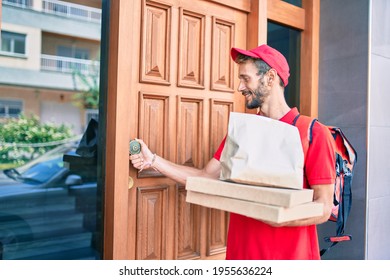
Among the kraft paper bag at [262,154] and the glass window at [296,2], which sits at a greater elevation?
the glass window at [296,2]

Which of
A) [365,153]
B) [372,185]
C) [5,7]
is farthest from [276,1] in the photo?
[5,7]

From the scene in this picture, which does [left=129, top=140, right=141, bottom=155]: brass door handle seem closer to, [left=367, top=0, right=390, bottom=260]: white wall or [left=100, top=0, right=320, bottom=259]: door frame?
[left=100, top=0, right=320, bottom=259]: door frame

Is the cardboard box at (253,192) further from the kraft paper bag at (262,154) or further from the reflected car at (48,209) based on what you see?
the reflected car at (48,209)

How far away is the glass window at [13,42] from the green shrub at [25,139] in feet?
2.99

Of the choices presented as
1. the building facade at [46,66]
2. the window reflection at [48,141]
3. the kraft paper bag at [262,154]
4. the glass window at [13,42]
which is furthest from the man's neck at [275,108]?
the glass window at [13,42]

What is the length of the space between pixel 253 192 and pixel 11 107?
4788 mm

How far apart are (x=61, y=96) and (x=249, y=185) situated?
7633mm

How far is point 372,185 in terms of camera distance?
9.00 feet

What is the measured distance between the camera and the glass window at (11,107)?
4.55 m

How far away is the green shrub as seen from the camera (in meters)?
4.53

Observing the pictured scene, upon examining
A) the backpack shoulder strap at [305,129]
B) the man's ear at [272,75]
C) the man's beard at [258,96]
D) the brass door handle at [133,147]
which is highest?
the man's ear at [272,75]

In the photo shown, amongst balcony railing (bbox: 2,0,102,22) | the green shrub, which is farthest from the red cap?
the green shrub

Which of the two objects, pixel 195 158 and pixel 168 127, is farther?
pixel 195 158

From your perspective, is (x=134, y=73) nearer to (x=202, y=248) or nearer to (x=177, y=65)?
(x=177, y=65)
